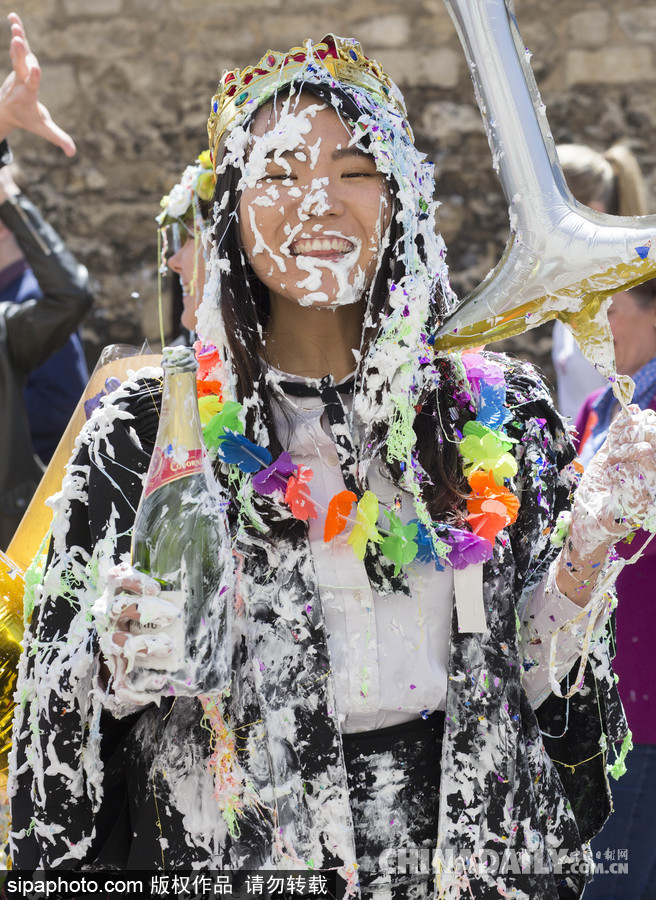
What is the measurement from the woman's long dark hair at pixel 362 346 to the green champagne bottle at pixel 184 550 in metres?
0.30

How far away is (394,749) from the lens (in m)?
1.54

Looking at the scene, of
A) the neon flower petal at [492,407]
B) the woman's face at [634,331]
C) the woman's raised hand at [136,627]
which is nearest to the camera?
the woman's raised hand at [136,627]

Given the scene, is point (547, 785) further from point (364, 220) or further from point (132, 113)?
point (132, 113)

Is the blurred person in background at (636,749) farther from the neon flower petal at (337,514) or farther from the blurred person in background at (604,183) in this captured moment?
the neon flower petal at (337,514)

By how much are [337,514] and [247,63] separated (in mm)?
4682

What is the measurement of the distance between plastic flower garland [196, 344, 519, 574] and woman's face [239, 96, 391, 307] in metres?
0.23

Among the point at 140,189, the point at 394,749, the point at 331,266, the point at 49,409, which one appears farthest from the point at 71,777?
the point at 140,189

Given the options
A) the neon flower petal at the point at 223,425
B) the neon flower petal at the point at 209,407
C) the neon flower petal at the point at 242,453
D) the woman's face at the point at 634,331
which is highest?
the woman's face at the point at 634,331

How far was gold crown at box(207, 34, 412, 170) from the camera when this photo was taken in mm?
1656

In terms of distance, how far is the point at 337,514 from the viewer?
155 centimetres

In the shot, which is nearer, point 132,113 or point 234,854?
point 234,854

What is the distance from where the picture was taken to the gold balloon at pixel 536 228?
4.54 ft

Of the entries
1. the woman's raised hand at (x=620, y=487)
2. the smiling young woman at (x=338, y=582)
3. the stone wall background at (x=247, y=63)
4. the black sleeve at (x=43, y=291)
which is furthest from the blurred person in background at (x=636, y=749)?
the stone wall background at (x=247, y=63)

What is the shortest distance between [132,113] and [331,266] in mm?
4620
